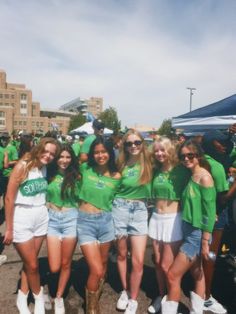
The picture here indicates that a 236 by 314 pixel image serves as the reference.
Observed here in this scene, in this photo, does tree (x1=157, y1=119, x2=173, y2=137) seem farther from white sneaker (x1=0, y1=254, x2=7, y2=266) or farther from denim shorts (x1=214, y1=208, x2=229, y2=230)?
denim shorts (x1=214, y1=208, x2=229, y2=230)

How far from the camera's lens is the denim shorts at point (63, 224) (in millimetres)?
3572

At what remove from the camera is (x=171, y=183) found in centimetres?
350

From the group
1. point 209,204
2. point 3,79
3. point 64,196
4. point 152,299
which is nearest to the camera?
point 209,204

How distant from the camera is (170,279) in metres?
3.31

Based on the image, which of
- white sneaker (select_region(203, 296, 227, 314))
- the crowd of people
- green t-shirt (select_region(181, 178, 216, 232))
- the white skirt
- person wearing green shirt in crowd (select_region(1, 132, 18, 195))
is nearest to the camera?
green t-shirt (select_region(181, 178, 216, 232))

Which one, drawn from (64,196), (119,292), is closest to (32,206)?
(64,196)

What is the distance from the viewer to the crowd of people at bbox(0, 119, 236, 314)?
3.37m

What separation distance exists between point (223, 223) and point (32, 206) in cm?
223

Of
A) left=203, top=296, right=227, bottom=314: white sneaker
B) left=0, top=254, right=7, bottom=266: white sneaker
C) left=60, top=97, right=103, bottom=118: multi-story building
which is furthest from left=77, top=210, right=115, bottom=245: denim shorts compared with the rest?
left=60, top=97, right=103, bottom=118: multi-story building

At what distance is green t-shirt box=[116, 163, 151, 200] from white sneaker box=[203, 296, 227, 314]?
147cm

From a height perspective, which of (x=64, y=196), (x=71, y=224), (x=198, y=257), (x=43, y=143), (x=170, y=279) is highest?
(x=43, y=143)

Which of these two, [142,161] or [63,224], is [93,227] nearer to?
[63,224]

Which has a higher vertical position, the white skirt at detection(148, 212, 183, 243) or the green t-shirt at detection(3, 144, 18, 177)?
the green t-shirt at detection(3, 144, 18, 177)

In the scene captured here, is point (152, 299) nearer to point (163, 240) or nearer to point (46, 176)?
point (163, 240)
